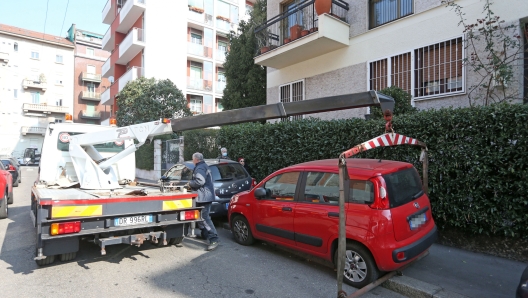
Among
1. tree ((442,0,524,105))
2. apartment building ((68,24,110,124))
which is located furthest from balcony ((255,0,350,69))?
apartment building ((68,24,110,124))

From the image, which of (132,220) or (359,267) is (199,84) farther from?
(359,267)

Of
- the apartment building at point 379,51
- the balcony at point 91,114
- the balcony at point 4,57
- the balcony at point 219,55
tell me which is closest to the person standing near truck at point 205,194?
the apartment building at point 379,51

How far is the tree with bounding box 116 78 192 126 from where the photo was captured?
57.8ft

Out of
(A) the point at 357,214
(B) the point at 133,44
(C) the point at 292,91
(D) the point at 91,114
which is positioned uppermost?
(B) the point at 133,44

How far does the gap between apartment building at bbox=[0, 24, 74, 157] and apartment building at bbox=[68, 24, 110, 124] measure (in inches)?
51.6

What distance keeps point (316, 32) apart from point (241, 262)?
24.8 feet

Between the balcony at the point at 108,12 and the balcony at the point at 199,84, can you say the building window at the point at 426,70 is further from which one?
the balcony at the point at 108,12

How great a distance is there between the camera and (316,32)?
32.8 ft

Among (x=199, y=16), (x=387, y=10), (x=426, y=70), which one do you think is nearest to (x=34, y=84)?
(x=199, y=16)

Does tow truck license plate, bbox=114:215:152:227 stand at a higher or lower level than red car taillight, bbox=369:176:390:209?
lower

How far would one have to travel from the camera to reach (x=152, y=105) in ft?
57.9

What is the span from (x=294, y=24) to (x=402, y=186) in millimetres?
9581

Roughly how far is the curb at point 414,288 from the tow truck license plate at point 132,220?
11.5ft

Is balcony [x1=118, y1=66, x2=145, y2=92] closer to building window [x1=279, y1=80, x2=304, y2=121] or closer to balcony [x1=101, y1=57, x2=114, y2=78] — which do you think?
balcony [x1=101, y1=57, x2=114, y2=78]
